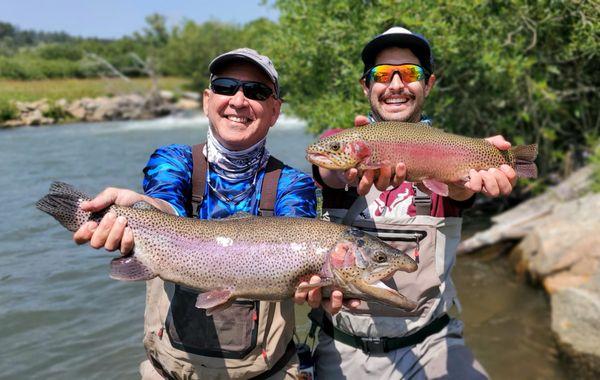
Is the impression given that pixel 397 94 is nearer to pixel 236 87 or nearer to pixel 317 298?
pixel 236 87

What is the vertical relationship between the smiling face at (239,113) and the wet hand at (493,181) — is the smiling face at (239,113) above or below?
above

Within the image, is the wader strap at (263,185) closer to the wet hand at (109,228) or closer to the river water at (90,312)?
the wet hand at (109,228)

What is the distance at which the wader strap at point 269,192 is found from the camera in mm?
3055

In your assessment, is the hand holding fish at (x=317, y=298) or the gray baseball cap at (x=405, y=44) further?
the gray baseball cap at (x=405, y=44)

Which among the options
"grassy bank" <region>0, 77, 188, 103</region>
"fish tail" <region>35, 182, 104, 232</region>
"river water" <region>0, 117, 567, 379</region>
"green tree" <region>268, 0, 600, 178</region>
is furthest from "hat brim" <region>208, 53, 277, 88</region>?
"grassy bank" <region>0, 77, 188, 103</region>

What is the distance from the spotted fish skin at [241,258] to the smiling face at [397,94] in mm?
1077

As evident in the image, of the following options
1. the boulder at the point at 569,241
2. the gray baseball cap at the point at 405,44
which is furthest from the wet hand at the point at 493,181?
the boulder at the point at 569,241

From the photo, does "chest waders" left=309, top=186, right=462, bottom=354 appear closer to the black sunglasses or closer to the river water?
the black sunglasses

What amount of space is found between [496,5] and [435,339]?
7556mm

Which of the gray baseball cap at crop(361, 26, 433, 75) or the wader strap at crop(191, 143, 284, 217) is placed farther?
the gray baseball cap at crop(361, 26, 433, 75)

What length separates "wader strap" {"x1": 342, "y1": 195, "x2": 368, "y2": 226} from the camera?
3346mm

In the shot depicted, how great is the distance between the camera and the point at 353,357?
3371 mm

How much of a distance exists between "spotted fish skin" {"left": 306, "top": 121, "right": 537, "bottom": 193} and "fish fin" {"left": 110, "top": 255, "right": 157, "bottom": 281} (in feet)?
3.54

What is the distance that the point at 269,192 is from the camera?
3074 mm
